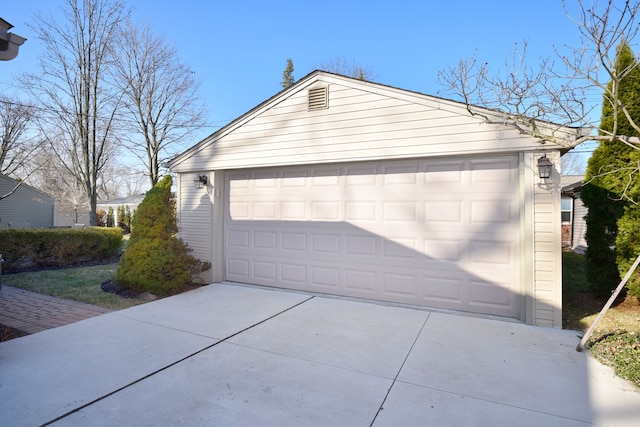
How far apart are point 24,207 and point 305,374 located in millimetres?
24996

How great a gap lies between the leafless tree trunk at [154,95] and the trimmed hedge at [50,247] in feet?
21.5

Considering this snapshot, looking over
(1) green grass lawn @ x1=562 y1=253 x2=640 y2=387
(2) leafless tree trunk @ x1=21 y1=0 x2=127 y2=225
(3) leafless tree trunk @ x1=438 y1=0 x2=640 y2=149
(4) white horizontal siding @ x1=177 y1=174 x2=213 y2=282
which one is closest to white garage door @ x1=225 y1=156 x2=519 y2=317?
(4) white horizontal siding @ x1=177 y1=174 x2=213 y2=282

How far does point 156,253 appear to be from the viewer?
18.9ft

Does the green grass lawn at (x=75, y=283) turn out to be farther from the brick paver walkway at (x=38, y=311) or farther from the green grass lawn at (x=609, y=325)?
the green grass lawn at (x=609, y=325)

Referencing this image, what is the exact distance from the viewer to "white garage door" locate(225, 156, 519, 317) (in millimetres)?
4617

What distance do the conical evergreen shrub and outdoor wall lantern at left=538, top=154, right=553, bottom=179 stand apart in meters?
5.87

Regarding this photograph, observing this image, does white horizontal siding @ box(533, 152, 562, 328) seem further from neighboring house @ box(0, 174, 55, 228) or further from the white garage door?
neighboring house @ box(0, 174, 55, 228)

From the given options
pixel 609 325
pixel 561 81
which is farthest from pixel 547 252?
pixel 561 81

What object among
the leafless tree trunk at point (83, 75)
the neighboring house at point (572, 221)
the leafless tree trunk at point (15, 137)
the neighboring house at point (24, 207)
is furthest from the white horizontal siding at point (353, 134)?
the neighboring house at point (24, 207)

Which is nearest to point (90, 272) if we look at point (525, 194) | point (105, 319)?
point (105, 319)

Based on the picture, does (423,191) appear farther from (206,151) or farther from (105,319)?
(105,319)

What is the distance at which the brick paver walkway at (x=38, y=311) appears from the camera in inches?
164

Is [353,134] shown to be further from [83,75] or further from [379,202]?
[83,75]

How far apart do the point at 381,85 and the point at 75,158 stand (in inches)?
609
